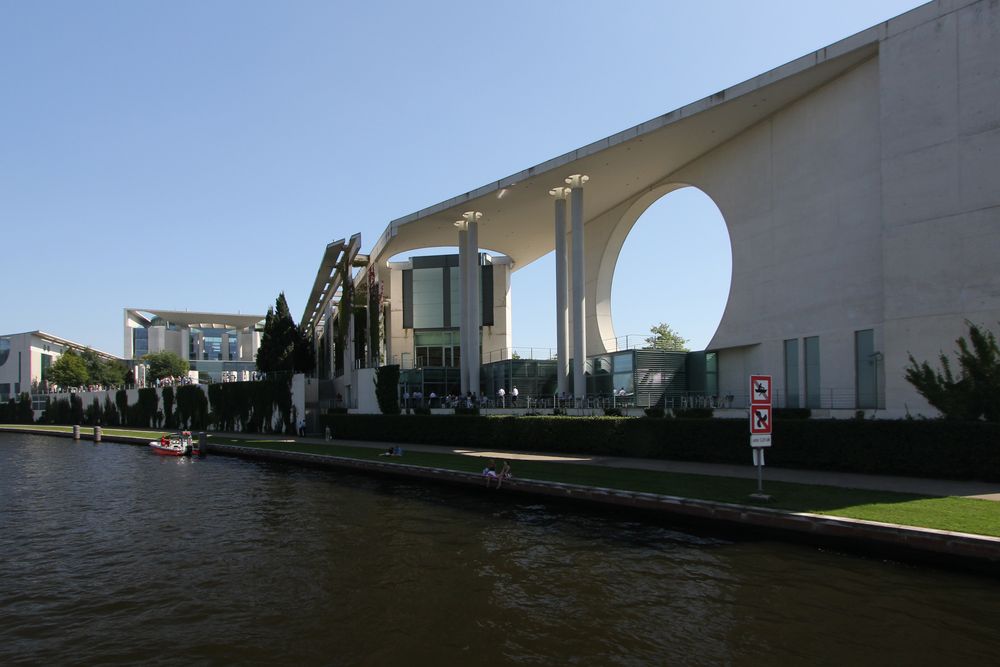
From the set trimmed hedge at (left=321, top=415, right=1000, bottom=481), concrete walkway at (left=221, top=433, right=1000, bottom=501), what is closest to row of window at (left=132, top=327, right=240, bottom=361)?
trimmed hedge at (left=321, top=415, right=1000, bottom=481)

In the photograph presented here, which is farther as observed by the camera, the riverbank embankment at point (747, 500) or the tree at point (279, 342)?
the tree at point (279, 342)

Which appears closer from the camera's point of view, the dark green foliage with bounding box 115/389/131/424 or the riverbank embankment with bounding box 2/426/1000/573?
the riverbank embankment with bounding box 2/426/1000/573

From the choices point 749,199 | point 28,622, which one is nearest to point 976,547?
point 28,622

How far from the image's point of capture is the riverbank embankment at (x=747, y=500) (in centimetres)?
1130

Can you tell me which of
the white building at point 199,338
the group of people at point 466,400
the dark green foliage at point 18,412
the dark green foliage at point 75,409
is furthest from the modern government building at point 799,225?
the white building at point 199,338

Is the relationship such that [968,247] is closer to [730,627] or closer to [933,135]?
[933,135]

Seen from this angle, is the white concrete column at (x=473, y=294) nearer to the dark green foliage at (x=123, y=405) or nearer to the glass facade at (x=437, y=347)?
the glass facade at (x=437, y=347)

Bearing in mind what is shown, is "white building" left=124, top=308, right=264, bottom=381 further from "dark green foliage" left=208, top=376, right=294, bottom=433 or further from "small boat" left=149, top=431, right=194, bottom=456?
"small boat" left=149, top=431, right=194, bottom=456

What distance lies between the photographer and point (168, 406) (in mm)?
58812

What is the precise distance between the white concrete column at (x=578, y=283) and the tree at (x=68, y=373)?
84.5 metres

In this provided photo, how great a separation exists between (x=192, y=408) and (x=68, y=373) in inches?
1989

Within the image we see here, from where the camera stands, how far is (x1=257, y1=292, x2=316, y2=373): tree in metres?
61.4

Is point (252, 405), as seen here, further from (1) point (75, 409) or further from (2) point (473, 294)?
(1) point (75, 409)

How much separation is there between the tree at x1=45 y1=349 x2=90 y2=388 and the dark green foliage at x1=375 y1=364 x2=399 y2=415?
245 feet
